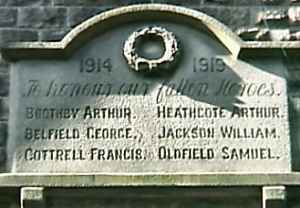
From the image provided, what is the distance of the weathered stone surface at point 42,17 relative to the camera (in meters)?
7.24

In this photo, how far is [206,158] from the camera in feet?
22.5

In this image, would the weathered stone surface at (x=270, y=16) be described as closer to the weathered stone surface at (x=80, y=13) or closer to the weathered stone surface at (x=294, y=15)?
the weathered stone surface at (x=294, y=15)

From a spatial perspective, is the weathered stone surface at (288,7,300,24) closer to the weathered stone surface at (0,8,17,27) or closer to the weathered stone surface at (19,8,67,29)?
the weathered stone surface at (19,8,67,29)

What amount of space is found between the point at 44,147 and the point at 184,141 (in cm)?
84

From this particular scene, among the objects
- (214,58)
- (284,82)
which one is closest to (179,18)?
(214,58)

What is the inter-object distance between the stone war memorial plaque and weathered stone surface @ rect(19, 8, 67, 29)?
22 centimetres

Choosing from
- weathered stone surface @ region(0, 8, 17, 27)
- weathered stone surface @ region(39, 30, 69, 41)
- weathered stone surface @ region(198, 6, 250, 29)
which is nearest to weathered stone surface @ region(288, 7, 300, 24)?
weathered stone surface @ region(198, 6, 250, 29)

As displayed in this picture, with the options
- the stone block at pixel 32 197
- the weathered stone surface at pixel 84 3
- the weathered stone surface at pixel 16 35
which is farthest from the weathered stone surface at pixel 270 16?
the stone block at pixel 32 197

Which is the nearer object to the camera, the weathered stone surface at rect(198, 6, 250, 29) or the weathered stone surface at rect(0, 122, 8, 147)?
the weathered stone surface at rect(0, 122, 8, 147)

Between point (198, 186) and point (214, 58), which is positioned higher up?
point (214, 58)

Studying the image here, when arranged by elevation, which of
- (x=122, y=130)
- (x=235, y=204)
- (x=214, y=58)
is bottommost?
(x=235, y=204)

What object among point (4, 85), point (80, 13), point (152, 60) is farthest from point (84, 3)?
point (4, 85)

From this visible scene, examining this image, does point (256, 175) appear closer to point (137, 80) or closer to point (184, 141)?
point (184, 141)

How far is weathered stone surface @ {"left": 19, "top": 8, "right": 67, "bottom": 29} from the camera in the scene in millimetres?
7242
